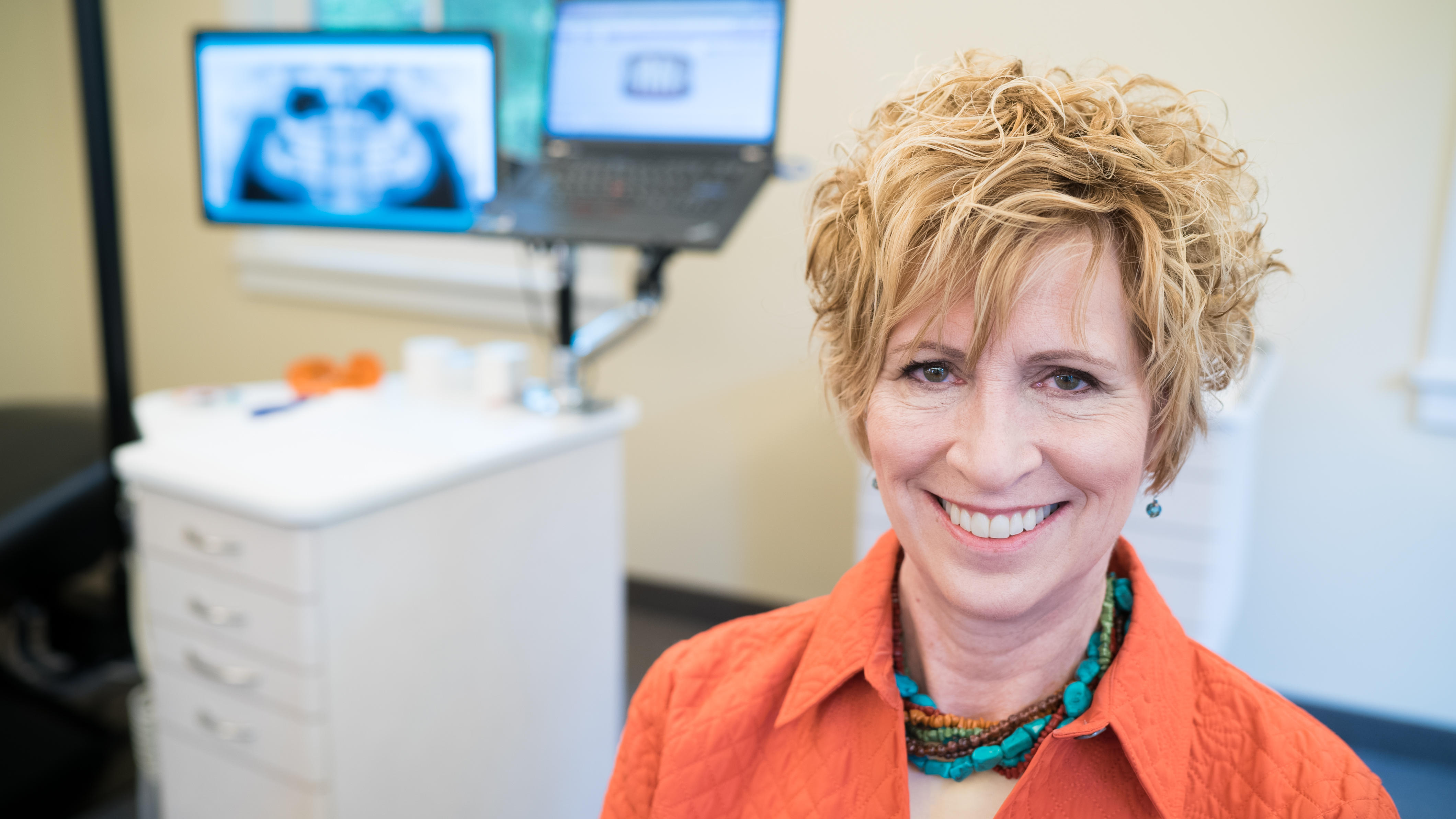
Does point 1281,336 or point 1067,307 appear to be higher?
point 1067,307

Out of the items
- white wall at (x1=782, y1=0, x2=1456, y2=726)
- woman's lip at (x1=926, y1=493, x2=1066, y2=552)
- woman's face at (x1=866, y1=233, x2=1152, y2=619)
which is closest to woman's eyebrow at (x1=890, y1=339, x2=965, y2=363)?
woman's face at (x1=866, y1=233, x2=1152, y2=619)

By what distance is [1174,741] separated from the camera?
2.38ft

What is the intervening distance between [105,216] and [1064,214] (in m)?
2.60

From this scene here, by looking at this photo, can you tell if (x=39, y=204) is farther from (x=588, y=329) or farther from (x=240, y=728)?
(x=240, y=728)

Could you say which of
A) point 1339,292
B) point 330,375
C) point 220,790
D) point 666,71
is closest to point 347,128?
point 330,375

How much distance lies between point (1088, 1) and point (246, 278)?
2814mm

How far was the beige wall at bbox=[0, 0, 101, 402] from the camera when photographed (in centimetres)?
252

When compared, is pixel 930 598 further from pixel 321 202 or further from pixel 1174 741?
pixel 321 202

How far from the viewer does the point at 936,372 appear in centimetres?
75

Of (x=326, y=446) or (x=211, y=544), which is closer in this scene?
(x=211, y=544)

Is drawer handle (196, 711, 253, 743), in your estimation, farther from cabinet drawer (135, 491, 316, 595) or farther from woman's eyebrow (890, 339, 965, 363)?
woman's eyebrow (890, 339, 965, 363)

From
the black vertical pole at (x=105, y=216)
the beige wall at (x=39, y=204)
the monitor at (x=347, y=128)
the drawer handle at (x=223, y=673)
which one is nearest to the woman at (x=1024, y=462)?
the drawer handle at (x=223, y=673)

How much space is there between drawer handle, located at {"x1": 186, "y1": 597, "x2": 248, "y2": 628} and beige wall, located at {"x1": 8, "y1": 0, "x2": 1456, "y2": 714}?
3.07 feet

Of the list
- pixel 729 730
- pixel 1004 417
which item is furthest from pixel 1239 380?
pixel 729 730
